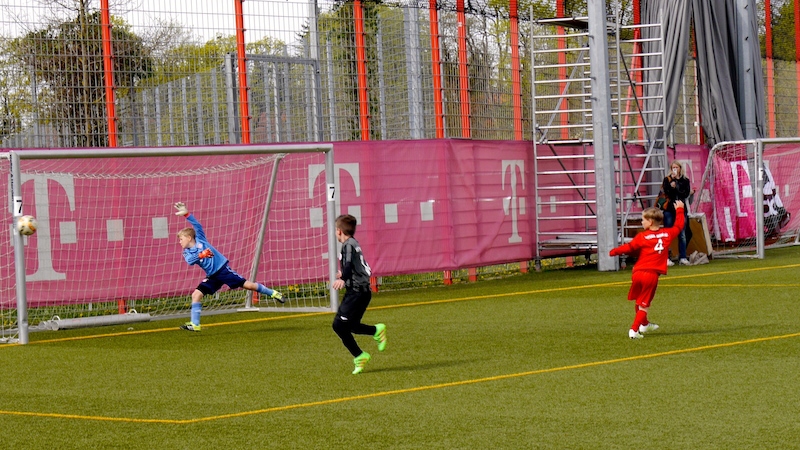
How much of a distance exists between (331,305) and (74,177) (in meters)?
3.60

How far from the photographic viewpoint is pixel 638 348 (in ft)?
33.3

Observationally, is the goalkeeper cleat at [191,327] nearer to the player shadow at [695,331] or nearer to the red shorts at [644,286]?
→ the red shorts at [644,286]

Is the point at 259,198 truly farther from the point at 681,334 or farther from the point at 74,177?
the point at 681,334

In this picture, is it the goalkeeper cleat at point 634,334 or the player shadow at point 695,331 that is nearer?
the goalkeeper cleat at point 634,334

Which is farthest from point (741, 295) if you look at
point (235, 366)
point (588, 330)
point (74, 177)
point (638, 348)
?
point (74, 177)

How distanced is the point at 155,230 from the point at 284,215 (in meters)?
1.96

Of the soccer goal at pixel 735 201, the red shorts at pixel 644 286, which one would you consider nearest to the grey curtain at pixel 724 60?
the soccer goal at pixel 735 201

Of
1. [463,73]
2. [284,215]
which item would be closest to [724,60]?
[463,73]

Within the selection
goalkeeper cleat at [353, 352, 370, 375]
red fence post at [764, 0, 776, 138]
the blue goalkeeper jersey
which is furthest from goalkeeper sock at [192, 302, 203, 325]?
red fence post at [764, 0, 776, 138]

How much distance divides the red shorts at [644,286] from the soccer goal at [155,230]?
456 centimetres

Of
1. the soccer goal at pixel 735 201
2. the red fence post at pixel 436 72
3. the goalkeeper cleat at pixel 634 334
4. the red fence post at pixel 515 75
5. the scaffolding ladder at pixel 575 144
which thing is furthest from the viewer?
the soccer goal at pixel 735 201

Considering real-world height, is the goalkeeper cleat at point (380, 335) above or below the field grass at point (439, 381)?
above

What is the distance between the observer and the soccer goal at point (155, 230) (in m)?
14.1

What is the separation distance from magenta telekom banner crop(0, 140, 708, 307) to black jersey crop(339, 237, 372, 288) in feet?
18.6
